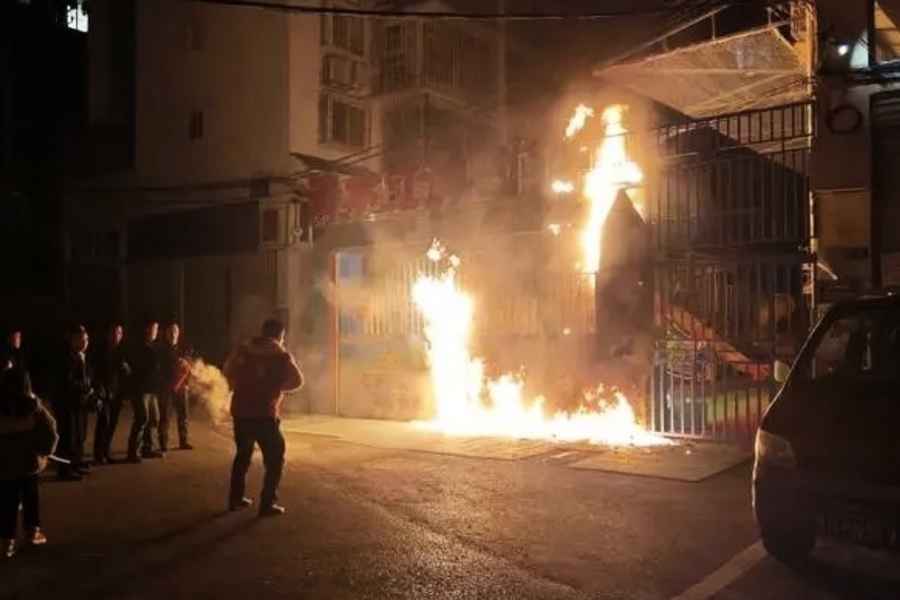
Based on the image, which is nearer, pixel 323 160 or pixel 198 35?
pixel 323 160

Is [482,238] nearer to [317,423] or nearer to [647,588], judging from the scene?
[317,423]

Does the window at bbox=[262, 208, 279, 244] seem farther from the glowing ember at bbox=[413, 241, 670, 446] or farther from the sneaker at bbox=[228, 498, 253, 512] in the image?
the sneaker at bbox=[228, 498, 253, 512]

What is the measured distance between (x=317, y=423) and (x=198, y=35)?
38.6 ft

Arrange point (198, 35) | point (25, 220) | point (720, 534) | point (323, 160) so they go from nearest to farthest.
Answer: point (720, 534) → point (323, 160) → point (198, 35) → point (25, 220)

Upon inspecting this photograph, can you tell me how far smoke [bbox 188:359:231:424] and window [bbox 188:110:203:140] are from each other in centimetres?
765

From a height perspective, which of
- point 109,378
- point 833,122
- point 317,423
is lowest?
point 317,423

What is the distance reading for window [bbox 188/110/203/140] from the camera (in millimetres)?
21078

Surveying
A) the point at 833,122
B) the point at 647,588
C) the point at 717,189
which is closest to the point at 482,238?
the point at 717,189

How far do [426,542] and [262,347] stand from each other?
2494 millimetres

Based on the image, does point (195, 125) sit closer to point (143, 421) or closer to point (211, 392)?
point (211, 392)

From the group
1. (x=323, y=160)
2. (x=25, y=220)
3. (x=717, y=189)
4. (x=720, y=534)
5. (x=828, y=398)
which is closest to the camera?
(x=828, y=398)

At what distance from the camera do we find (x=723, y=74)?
14648 millimetres

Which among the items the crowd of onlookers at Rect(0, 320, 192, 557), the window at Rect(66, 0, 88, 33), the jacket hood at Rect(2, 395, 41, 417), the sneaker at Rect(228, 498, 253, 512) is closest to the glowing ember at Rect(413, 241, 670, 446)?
the crowd of onlookers at Rect(0, 320, 192, 557)

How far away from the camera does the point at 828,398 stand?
5980 millimetres
